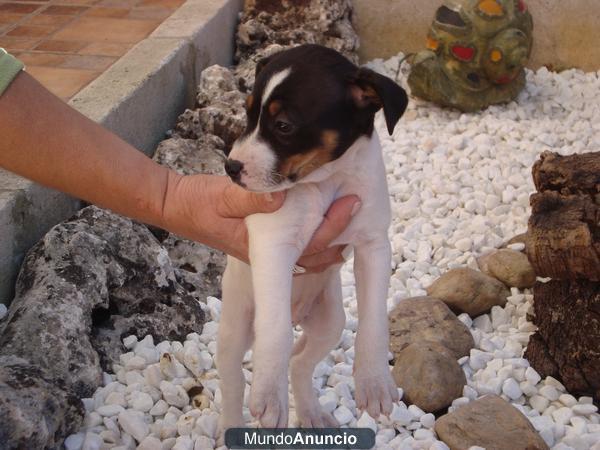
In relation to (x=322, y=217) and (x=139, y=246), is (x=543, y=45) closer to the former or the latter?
(x=139, y=246)

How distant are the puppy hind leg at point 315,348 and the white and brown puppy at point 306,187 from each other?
0.16 meters

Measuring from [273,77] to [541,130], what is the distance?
360 cm

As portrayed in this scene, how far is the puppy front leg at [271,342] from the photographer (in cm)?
238

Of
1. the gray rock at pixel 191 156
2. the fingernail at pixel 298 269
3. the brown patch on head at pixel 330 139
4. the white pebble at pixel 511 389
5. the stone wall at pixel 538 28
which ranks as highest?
the brown patch on head at pixel 330 139

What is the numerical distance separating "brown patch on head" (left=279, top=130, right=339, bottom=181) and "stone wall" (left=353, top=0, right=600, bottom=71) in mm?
4435

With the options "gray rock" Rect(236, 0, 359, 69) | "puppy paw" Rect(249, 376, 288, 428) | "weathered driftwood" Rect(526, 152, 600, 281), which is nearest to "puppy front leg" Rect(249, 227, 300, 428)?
"puppy paw" Rect(249, 376, 288, 428)

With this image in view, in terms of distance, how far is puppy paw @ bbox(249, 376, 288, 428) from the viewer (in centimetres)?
238

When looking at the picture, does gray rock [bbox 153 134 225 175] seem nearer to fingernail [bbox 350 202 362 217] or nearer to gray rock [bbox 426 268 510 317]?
gray rock [bbox 426 268 510 317]

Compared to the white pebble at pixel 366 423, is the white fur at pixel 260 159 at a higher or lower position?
higher

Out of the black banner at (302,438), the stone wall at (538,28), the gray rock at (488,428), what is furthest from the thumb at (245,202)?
the stone wall at (538,28)

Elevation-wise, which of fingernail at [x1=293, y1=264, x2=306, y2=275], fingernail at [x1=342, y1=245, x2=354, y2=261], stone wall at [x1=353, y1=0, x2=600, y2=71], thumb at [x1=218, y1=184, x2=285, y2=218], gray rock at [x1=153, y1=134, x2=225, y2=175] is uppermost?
thumb at [x1=218, y1=184, x2=285, y2=218]

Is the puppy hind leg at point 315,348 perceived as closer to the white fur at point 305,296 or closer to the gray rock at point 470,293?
the white fur at point 305,296

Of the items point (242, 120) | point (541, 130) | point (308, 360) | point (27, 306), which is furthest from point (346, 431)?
point (541, 130)

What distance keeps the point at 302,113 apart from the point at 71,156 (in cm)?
73
